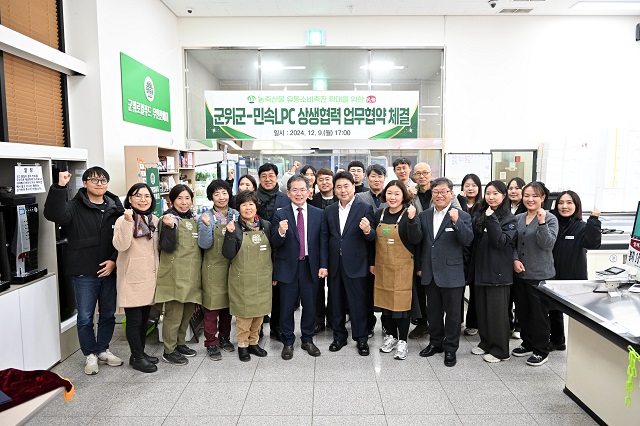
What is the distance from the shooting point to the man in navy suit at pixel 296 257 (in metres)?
3.47

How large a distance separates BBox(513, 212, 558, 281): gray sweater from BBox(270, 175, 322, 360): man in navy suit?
160 centimetres

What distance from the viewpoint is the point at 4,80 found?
3.61m

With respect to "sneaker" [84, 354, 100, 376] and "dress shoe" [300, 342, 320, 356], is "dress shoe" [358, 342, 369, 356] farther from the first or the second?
"sneaker" [84, 354, 100, 376]

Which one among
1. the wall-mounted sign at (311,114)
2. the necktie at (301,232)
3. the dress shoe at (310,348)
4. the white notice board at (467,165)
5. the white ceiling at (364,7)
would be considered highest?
the white ceiling at (364,7)

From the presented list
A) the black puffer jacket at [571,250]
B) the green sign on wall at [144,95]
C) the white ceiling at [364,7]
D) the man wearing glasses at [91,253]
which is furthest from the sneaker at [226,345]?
the white ceiling at [364,7]

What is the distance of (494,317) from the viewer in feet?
11.1

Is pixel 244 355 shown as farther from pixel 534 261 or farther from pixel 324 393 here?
pixel 534 261

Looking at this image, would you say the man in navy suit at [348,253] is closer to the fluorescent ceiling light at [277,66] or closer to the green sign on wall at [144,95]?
the green sign on wall at [144,95]

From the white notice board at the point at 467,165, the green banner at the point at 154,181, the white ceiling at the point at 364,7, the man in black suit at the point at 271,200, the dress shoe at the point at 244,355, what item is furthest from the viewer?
the white notice board at the point at 467,165

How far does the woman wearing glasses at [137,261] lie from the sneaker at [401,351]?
1889mm

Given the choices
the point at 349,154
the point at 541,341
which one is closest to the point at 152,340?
the point at 541,341

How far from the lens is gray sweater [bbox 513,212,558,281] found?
→ 325cm

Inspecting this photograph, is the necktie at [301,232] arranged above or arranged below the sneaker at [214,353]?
above

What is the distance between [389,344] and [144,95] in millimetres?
4486
